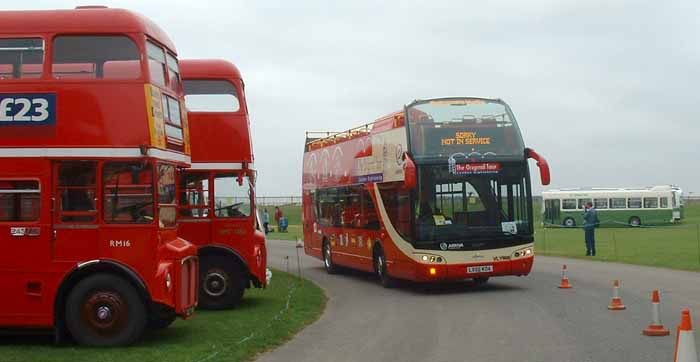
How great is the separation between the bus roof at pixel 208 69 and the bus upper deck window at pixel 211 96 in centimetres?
12

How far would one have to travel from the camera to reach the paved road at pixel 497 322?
38.0 ft

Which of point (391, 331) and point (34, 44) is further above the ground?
point (34, 44)

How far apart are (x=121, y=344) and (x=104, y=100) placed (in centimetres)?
321

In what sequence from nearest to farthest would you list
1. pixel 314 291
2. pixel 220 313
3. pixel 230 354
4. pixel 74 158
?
pixel 230 354 → pixel 74 158 → pixel 220 313 → pixel 314 291

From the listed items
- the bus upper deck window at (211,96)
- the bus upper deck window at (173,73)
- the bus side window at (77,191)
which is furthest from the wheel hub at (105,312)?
the bus upper deck window at (211,96)

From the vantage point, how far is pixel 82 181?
12352 mm

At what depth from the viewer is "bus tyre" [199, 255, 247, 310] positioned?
16.9 metres

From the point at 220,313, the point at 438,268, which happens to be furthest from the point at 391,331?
the point at 438,268

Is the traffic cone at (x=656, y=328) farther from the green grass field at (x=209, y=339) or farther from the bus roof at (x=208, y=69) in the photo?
the bus roof at (x=208, y=69)

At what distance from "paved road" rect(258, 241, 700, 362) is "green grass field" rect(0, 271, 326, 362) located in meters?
0.37

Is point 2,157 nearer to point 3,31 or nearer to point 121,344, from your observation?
point 3,31

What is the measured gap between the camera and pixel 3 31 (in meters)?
12.4

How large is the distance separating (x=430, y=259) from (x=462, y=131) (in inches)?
107

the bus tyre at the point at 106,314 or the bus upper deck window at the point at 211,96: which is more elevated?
the bus upper deck window at the point at 211,96
